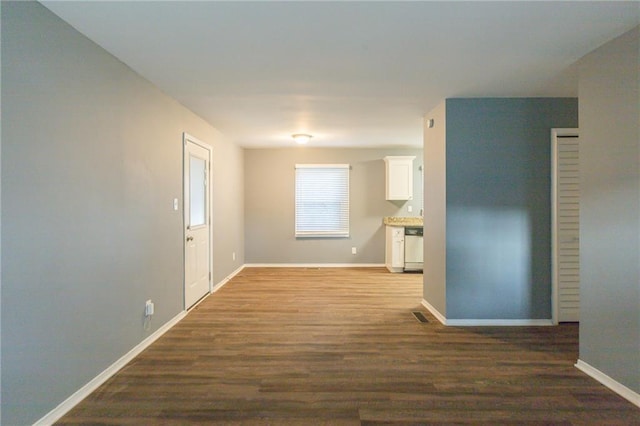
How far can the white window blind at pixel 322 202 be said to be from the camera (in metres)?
7.58

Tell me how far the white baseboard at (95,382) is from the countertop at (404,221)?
4.73m

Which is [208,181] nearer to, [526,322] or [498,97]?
[498,97]

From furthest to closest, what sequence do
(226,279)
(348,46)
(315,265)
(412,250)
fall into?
1. (315,265)
2. (412,250)
3. (226,279)
4. (348,46)

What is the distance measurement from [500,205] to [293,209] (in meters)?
4.49

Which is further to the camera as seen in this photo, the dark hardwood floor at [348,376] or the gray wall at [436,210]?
the gray wall at [436,210]

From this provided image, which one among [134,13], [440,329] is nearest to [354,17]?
[134,13]

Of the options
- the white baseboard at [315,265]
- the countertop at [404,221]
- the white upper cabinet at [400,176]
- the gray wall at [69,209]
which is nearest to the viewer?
the gray wall at [69,209]

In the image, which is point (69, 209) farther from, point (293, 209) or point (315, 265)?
point (315, 265)

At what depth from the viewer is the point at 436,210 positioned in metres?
4.20

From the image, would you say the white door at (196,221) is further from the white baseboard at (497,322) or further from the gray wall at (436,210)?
the white baseboard at (497,322)

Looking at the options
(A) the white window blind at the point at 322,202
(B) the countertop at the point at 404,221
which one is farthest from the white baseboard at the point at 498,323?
(A) the white window blind at the point at 322,202

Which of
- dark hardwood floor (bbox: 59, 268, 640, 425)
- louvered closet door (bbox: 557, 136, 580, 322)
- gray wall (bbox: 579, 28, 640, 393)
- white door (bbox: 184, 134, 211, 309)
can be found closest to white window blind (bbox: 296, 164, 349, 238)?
white door (bbox: 184, 134, 211, 309)

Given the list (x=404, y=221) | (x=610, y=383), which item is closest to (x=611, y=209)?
(x=610, y=383)

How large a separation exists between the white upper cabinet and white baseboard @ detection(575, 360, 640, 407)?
4.76 meters
